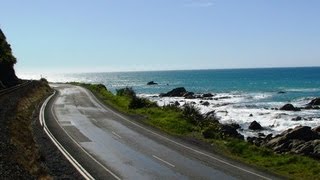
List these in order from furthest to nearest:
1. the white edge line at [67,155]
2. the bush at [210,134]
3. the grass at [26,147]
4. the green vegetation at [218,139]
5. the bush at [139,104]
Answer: the bush at [139,104]
the bush at [210,134]
the green vegetation at [218,139]
the white edge line at [67,155]
the grass at [26,147]

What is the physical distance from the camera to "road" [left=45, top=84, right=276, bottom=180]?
17781 mm

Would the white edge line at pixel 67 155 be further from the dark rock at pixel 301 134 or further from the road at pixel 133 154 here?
the dark rock at pixel 301 134

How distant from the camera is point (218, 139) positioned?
87.0 feet

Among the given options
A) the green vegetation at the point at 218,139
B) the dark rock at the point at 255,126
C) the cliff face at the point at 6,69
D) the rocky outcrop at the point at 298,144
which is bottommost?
the dark rock at the point at 255,126

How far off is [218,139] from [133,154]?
21.9 feet

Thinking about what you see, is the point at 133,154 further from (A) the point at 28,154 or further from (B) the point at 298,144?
(B) the point at 298,144

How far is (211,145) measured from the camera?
965 inches

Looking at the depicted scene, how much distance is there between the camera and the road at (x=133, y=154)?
17781mm

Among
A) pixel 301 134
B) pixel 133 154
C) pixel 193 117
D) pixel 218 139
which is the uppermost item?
pixel 193 117

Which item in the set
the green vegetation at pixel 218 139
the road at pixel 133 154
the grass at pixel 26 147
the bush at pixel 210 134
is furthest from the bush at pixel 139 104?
the bush at pixel 210 134

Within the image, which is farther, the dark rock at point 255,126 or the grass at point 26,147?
the dark rock at point 255,126

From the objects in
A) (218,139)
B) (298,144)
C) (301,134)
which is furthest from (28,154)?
(301,134)

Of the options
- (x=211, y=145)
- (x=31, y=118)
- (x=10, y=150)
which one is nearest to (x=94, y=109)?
(x=31, y=118)

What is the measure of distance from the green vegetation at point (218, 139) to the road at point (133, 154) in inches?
55.9
